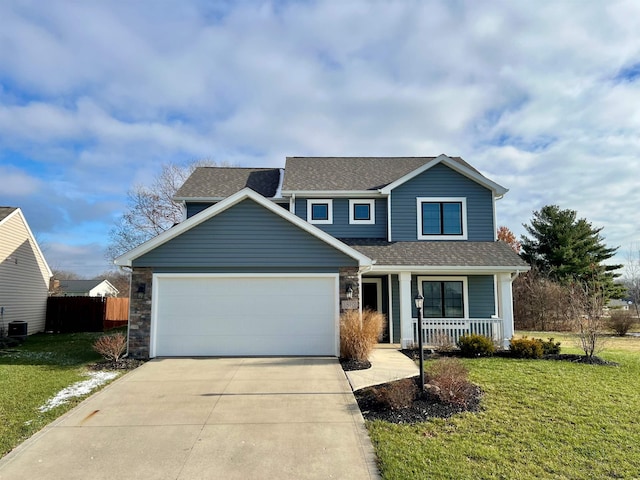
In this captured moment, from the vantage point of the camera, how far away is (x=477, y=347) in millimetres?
Answer: 11008

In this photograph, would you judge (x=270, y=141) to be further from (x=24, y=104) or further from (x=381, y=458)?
(x=381, y=458)

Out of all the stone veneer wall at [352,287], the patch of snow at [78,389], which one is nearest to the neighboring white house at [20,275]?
the patch of snow at [78,389]

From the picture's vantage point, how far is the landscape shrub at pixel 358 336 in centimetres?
991

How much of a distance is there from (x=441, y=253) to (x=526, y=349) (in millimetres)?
3819

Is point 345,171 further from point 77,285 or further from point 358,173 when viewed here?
point 77,285

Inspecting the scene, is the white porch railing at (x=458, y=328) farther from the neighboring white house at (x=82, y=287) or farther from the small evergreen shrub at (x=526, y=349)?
the neighboring white house at (x=82, y=287)

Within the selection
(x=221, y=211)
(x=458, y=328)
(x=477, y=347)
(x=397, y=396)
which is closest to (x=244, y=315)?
(x=221, y=211)

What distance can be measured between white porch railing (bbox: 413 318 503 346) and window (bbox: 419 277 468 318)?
1.33m

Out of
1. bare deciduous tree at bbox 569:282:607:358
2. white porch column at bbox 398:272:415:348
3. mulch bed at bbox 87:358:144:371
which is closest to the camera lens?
mulch bed at bbox 87:358:144:371

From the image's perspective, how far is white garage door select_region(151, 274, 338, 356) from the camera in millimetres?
10742

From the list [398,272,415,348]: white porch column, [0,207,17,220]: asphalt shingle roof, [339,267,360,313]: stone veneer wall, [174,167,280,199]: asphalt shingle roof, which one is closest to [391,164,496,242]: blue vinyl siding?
[398,272,415,348]: white porch column

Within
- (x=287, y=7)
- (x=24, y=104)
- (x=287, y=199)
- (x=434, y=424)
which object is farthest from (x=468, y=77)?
(x=24, y=104)

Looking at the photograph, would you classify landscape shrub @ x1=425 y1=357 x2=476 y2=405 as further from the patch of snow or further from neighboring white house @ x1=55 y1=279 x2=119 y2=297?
neighboring white house @ x1=55 y1=279 x2=119 y2=297

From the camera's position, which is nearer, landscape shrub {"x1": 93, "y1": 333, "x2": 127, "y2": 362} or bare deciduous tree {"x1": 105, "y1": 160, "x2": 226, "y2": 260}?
landscape shrub {"x1": 93, "y1": 333, "x2": 127, "y2": 362}
